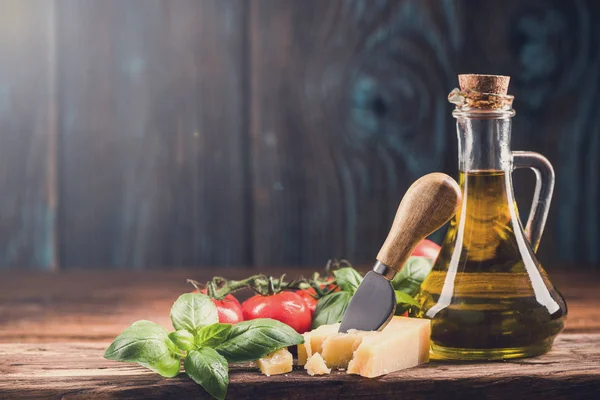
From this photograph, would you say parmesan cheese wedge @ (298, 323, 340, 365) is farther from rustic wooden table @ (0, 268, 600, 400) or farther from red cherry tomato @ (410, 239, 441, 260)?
red cherry tomato @ (410, 239, 441, 260)

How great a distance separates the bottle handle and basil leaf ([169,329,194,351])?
15.0 inches

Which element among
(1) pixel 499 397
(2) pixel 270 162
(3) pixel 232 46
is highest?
(3) pixel 232 46

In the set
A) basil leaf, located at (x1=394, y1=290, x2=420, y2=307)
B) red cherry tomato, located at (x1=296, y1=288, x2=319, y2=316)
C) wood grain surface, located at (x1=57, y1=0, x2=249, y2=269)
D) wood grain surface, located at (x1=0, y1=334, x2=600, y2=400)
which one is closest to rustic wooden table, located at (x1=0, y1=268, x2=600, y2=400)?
wood grain surface, located at (x1=0, y1=334, x2=600, y2=400)

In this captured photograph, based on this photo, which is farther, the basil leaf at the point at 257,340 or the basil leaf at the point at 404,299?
the basil leaf at the point at 404,299

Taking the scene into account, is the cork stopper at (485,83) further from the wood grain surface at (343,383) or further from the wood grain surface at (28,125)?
the wood grain surface at (28,125)

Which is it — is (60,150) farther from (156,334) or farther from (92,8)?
(156,334)

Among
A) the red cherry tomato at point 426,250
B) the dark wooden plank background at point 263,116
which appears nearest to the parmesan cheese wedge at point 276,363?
the red cherry tomato at point 426,250

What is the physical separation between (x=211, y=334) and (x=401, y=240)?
21 centimetres

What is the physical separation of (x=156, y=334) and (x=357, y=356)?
0.64ft

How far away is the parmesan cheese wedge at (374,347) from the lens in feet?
2.57

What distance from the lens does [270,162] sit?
1.95 m

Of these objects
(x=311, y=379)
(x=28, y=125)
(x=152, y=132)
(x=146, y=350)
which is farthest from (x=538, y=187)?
(x=28, y=125)

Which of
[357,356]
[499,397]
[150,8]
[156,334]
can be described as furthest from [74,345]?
[150,8]

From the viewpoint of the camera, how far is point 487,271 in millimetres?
829
